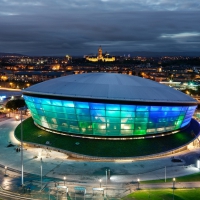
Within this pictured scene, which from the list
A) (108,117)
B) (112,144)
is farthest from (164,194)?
(108,117)

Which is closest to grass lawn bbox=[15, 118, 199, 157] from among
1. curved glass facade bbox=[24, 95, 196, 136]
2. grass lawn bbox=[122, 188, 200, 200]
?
curved glass facade bbox=[24, 95, 196, 136]

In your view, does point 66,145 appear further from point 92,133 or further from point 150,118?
point 150,118

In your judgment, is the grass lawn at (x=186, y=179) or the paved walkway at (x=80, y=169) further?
the grass lawn at (x=186, y=179)


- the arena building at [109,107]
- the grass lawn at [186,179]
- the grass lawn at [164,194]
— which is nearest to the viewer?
the grass lawn at [164,194]

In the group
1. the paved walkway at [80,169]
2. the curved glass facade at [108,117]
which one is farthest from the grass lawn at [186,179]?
the curved glass facade at [108,117]

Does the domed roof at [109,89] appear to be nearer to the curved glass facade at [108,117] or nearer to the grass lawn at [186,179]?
the curved glass facade at [108,117]

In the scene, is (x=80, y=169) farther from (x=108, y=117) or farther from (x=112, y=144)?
(x=108, y=117)
